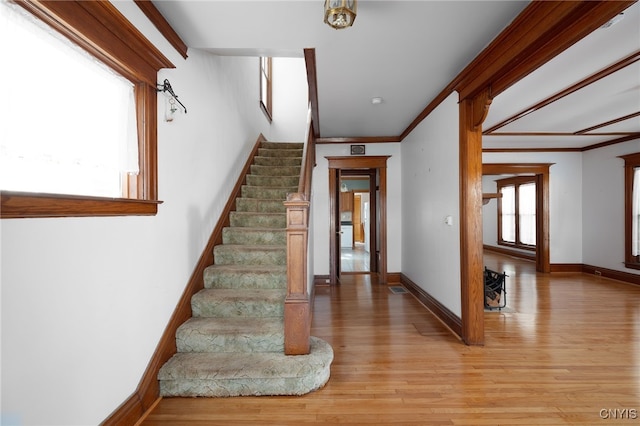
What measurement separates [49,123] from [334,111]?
2949 millimetres

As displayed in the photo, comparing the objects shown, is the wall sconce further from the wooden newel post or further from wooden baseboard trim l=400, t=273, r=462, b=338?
wooden baseboard trim l=400, t=273, r=462, b=338

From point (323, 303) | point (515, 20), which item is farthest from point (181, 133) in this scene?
point (323, 303)

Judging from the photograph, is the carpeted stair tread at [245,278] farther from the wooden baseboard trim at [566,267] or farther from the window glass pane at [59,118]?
the wooden baseboard trim at [566,267]

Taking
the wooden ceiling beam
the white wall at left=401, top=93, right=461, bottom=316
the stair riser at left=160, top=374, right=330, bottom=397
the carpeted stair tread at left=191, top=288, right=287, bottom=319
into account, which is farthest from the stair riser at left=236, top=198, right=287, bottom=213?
the wooden ceiling beam

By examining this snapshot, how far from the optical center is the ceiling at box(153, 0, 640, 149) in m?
1.86

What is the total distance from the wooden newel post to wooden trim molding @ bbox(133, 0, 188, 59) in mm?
1433

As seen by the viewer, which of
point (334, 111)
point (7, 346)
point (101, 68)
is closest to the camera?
point (7, 346)

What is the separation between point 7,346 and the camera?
105 centimetres

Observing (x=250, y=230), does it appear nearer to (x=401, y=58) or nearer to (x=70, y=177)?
(x=70, y=177)

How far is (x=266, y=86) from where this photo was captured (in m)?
5.85

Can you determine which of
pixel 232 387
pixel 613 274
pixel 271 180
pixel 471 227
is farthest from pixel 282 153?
pixel 613 274

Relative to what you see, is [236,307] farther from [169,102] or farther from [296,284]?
[169,102]

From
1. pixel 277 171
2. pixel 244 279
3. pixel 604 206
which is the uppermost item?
pixel 277 171

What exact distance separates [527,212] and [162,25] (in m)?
9.75
